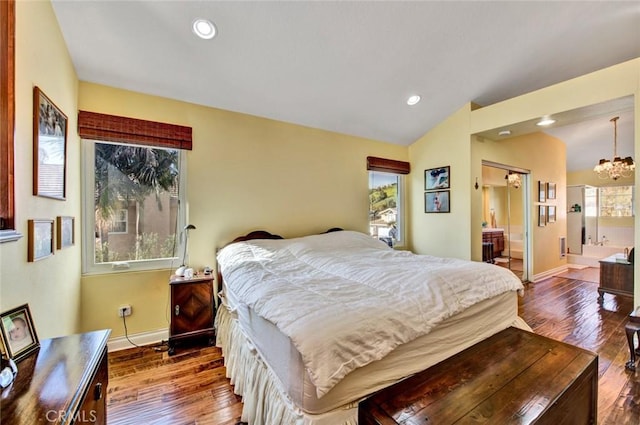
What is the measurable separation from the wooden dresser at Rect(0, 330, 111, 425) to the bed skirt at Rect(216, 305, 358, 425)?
26.6 inches

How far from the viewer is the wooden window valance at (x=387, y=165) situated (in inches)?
159

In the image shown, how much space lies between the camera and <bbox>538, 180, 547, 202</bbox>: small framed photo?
5012 mm

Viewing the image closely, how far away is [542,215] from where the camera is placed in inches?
197

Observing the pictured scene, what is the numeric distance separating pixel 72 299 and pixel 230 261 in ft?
4.05

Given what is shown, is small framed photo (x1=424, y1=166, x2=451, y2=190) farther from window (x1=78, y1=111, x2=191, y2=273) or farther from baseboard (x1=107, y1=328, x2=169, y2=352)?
baseboard (x1=107, y1=328, x2=169, y2=352)

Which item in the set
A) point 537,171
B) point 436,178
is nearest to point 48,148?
point 436,178

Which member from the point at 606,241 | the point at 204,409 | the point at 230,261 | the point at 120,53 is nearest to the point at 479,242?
the point at 230,261

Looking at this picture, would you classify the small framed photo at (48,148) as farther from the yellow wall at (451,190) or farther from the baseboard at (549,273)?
the baseboard at (549,273)

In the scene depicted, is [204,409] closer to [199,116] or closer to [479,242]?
[199,116]

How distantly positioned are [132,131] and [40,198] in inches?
44.1

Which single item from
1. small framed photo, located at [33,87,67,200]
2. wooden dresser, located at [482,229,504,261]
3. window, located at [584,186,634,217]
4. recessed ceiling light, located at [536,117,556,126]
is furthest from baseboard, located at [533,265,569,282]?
small framed photo, located at [33,87,67,200]

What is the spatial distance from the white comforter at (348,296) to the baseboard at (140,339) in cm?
94

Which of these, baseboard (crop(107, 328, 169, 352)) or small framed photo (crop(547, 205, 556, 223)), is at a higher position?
small framed photo (crop(547, 205, 556, 223))

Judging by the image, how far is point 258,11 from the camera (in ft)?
6.55
